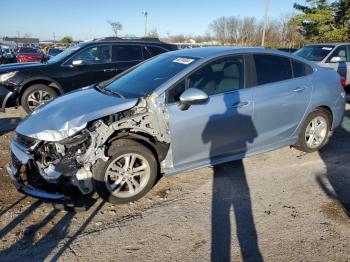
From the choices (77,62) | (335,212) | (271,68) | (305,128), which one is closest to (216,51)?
(271,68)

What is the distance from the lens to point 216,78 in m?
4.53

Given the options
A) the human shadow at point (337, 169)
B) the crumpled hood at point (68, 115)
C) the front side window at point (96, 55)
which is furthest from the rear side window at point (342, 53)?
the crumpled hood at point (68, 115)

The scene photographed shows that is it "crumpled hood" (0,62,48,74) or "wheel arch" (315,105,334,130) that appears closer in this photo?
"wheel arch" (315,105,334,130)

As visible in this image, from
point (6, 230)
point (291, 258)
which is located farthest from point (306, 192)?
point (6, 230)

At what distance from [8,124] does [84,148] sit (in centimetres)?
454

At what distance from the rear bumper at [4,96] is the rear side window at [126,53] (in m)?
2.50

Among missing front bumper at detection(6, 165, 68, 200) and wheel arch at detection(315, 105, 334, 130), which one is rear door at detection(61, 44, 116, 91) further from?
wheel arch at detection(315, 105, 334, 130)

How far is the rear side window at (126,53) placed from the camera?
884 cm

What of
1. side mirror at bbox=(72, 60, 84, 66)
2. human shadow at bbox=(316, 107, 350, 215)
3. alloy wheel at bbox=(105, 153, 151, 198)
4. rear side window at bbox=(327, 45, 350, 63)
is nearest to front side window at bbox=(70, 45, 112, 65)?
side mirror at bbox=(72, 60, 84, 66)

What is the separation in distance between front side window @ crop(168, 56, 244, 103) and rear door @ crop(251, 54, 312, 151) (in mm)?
264

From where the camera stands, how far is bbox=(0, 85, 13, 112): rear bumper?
768cm

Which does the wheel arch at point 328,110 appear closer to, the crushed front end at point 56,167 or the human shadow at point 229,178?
the human shadow at point 229,178

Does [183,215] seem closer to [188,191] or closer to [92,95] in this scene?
[188,191]

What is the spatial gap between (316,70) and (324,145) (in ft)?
4.54
